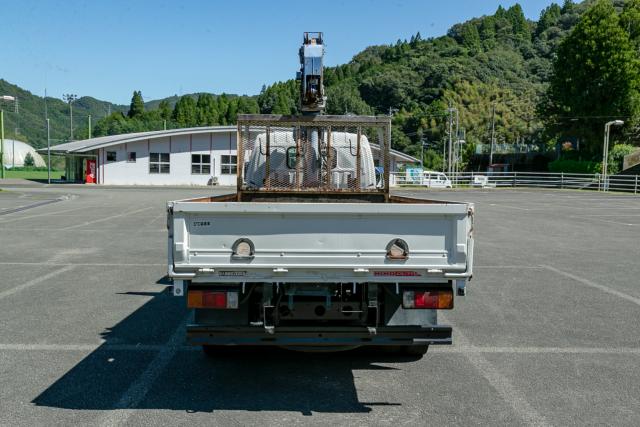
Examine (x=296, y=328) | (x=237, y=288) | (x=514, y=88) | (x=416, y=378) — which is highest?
(x=514, y=88)

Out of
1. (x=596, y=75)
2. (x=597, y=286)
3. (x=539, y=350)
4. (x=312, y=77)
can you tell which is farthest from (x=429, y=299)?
(x=596, y=75)

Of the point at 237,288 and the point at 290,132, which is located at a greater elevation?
the point at 290,132

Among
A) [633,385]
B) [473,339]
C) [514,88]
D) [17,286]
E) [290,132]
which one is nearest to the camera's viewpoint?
[633,385]

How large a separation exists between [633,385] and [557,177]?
50849 mm

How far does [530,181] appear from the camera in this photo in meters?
52.1

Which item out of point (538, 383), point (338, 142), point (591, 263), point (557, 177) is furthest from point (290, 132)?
point (557, 177)

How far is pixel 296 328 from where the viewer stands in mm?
4402

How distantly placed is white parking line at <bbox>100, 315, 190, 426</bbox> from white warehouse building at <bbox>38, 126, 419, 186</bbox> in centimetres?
4413

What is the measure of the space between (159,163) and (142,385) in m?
47.0

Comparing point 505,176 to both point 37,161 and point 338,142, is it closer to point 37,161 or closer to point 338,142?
point 338,142

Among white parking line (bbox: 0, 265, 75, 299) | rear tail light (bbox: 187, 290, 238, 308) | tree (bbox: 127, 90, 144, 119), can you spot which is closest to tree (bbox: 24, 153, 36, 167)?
tree (bbox: 127, 90, 144, 119)

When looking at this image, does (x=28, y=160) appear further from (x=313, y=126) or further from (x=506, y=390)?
(x=506, y=390)

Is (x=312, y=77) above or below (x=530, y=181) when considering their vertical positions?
above

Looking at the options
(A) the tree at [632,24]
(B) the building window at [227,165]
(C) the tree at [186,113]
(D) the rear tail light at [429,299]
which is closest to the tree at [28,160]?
(C) the tree at [186,113]
